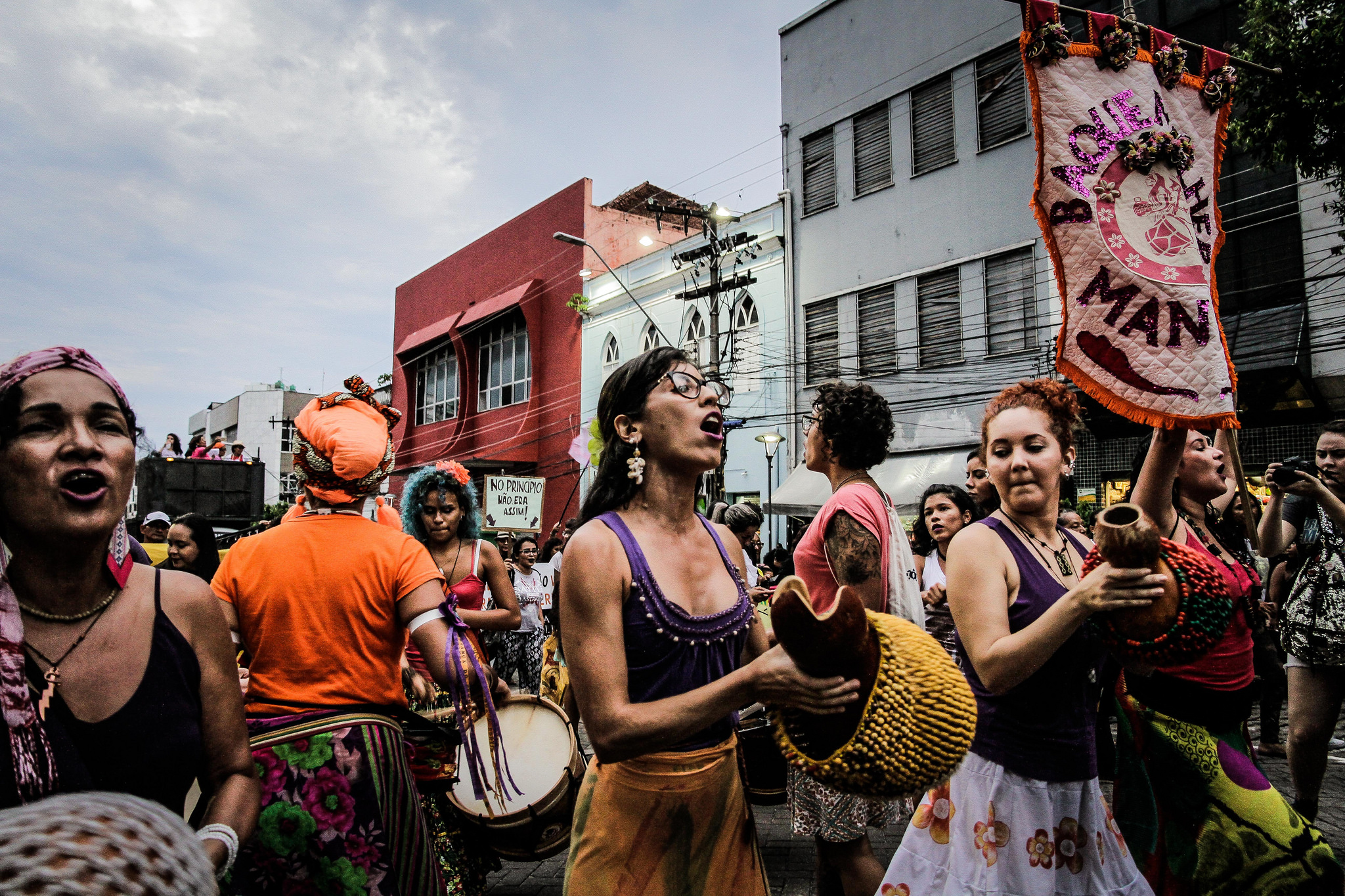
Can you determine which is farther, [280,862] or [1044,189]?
[1044,189]

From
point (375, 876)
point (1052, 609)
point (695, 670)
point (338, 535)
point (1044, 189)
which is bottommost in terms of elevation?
point (375, 876)

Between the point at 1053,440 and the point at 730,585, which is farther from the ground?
the point at 1053,440

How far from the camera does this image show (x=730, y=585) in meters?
2.18

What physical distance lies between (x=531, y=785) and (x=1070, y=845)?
2422 mm

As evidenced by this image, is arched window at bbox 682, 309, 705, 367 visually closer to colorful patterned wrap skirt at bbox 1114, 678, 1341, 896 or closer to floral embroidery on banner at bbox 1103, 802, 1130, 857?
colorful patterned wrap skirt at bbox 1114, 678, 1341, 896

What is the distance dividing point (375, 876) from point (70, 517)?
4.65 feet

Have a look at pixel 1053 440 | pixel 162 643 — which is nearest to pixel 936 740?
pixel 1053 440

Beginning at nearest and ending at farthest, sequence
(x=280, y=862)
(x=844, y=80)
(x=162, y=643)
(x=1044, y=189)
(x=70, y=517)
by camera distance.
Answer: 1. (x=70, y=517)
2. (x=162, y=643)
3. (x=280, y=862)
4. (x=1044, y=189)
5. (x=844, y=80)

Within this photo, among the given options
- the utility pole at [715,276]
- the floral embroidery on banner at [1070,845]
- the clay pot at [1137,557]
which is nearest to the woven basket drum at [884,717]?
the clay pot at [1137,557]

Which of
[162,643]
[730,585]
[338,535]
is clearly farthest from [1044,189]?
[162,643]


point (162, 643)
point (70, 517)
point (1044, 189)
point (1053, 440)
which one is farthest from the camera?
point (1044, 189)

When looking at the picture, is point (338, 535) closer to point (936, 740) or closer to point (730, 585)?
point (730, 585)

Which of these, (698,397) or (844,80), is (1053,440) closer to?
(698,397)

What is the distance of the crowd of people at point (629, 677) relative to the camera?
155 cm
